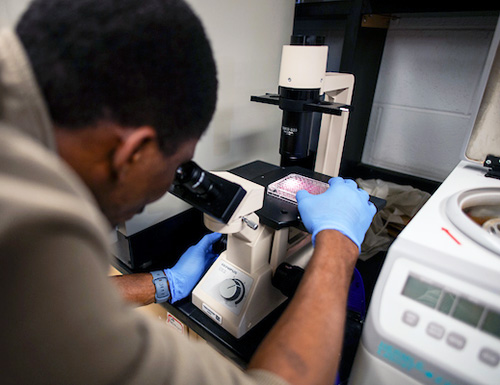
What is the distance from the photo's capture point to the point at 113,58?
348 mm

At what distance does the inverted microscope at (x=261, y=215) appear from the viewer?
677 millimetres

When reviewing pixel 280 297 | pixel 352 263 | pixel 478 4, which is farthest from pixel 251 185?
pixel 478 4

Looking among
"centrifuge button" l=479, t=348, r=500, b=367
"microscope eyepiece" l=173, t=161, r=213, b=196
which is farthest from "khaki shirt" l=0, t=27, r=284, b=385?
"centrifuge button" l=479, t=348, r=500, b=367

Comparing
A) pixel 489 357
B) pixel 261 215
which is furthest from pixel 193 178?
pixel 489 357

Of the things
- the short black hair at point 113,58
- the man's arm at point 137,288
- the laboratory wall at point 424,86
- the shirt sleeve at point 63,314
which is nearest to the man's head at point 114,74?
the short black hair at point 113,58

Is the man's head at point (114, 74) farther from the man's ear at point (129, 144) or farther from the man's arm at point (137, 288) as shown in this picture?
the man's arm at point (137, 288)

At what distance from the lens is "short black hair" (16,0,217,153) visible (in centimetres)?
34

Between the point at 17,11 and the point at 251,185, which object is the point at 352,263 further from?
the point at 17,11

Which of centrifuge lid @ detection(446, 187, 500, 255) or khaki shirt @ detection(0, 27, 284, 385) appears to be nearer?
khaki shirt @ detection(0, 27, 284, 385)

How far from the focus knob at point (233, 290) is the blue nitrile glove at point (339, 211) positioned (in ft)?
0.74

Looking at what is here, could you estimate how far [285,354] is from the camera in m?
0.48

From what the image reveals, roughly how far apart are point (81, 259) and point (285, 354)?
0.33 metres

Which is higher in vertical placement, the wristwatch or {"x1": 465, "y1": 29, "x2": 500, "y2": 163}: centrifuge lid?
{"x1": 465, "y1": 29, "x2": 500, "y2": 163}: centrifuge lid

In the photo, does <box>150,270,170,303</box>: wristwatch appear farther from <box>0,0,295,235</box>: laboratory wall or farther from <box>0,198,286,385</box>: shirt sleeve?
<box>0,198,286,385</box>: shirt sleeve
